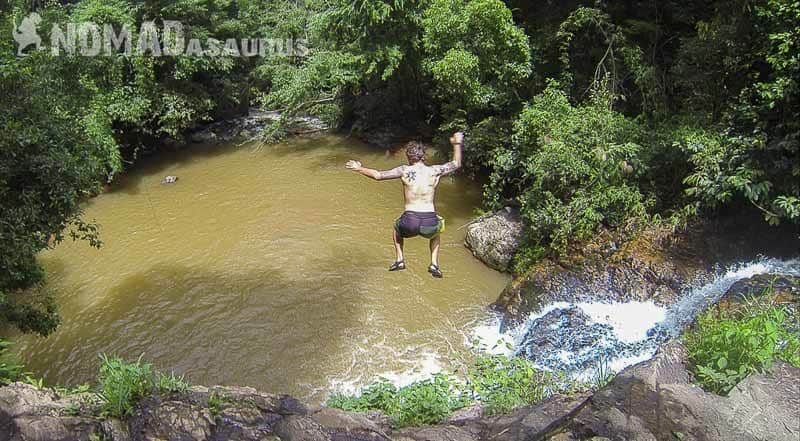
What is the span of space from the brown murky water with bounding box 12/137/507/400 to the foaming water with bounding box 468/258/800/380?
907mm

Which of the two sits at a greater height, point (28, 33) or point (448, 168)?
point (28, 33)

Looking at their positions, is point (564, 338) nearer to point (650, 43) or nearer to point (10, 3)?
point (650, 43)

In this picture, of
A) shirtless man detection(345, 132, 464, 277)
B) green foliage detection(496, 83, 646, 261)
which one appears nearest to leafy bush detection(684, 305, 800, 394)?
shirtless man detection(345, 132, 464, 277)

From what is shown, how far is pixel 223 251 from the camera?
11.8 m

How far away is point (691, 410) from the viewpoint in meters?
4.27

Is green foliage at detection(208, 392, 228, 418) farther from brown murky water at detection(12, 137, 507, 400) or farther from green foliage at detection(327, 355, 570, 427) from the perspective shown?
brown murky water at detection(12, 137, 507, 400)

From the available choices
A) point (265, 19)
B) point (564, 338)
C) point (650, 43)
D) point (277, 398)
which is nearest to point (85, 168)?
point (277, 398)

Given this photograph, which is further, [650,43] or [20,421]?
[650,43]

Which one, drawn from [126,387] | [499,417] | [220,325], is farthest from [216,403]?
[220,325]

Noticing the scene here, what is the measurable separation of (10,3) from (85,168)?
7490mm

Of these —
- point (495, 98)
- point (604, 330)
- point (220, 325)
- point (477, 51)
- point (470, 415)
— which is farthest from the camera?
point (495, 98)

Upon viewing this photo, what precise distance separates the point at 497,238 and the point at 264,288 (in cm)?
451

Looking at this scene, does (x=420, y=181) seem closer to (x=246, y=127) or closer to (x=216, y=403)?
(x=216, y=403)

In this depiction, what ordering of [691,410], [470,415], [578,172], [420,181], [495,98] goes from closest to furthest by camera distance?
[691,410] < [470,415] < [420,181] < [578,172] < [495,98]
